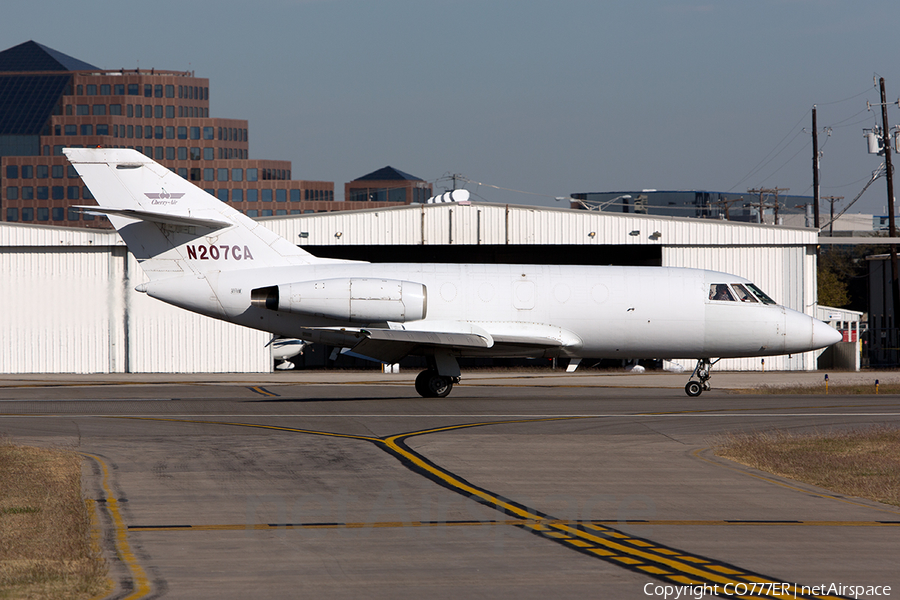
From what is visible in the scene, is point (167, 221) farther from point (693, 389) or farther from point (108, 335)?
point (108, 335)

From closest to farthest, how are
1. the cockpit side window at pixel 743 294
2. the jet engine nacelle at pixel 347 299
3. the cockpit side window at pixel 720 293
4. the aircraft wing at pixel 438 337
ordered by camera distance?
1. the aircraft wing at pixel 438 337
2. the jet engine nacelle at pixel 347 299
3. the cockpit side window at pixel 720 293
4. the cockpit side window at pixel 743 294

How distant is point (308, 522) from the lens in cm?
1137

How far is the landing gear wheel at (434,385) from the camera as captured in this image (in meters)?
28.5

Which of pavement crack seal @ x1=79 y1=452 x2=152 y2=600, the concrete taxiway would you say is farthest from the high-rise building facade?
pavement crack seal @ x1=79 y1=452 x2=152 y2=600

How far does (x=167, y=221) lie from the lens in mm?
27469

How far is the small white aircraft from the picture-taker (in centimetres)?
2733

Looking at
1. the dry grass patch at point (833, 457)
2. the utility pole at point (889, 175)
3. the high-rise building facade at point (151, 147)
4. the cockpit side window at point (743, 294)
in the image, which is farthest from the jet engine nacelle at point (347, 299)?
the high-rise building facade at point (151, 147)

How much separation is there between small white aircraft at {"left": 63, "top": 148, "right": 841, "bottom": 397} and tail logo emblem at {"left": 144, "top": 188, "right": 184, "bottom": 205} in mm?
29

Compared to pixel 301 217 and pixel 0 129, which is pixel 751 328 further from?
pixel 0 129

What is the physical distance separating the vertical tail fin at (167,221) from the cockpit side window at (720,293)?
13382mm

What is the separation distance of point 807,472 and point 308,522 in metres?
8.73

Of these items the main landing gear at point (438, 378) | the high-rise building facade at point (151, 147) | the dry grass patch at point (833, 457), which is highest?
the high-rise building facade at point (151, 147)

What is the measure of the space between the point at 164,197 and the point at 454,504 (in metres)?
18.4

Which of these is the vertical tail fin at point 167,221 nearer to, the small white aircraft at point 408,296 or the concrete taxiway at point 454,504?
the small white aircraft at point 408,296
